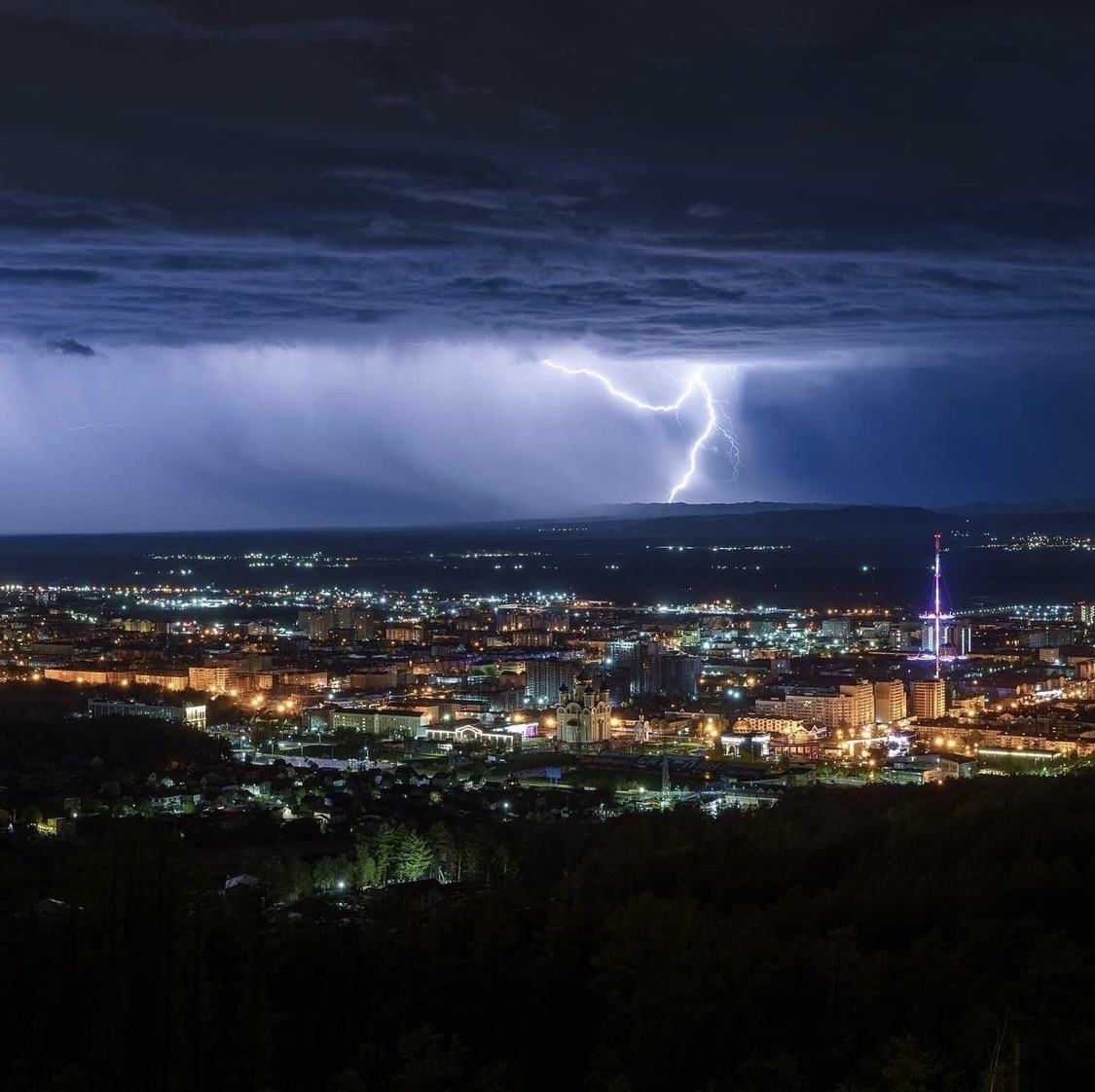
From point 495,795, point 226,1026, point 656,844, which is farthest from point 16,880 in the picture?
point 495,795

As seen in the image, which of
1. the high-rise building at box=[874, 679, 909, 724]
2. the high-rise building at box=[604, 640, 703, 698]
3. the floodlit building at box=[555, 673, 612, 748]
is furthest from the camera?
the high-rise building at box=[604, 640, 703, 698]

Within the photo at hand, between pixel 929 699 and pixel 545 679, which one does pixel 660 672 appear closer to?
pixel 545 679

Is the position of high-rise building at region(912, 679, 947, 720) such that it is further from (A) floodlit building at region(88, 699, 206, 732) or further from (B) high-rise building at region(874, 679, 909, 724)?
(A) floodlit building at region(88, 699, 206, 732)

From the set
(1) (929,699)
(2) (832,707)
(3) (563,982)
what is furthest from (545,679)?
(3) (563,982)

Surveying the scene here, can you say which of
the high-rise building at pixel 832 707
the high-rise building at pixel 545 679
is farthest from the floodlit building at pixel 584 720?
the high-rise building at pixel 545 679

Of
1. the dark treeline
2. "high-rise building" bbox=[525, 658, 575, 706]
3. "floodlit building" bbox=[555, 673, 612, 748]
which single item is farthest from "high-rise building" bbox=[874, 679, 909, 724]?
the dark treeline

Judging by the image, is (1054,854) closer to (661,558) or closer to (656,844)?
(656,844)
